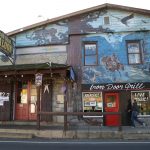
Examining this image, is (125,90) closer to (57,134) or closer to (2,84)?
(57,134)

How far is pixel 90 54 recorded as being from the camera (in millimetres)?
17594

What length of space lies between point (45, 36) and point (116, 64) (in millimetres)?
5338

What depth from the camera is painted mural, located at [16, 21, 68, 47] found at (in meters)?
18.0

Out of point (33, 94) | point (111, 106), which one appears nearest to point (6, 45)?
point (33, 94)

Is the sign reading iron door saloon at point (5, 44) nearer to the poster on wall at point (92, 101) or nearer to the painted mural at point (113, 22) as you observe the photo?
the painted mural at point (113, 22)

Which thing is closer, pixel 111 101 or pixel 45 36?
pixel 111 101

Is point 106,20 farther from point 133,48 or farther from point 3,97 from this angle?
point 3,97

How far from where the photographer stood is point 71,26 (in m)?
18.0

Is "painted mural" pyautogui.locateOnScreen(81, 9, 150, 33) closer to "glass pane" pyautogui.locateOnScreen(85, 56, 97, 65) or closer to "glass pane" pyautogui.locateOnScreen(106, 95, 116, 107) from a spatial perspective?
"glass pane" pyautogui.locateOnScreen(85, 56, 97, 65)

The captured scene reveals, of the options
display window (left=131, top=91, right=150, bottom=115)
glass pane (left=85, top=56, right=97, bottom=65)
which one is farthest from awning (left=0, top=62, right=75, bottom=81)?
display window (left=131, top=91, right=150, bottom=115)

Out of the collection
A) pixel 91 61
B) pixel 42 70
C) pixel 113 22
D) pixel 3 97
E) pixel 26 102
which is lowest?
pixel 26 102

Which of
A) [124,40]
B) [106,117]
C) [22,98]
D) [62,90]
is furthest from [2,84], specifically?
[124,40]

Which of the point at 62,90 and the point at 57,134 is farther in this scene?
the point at 62,90

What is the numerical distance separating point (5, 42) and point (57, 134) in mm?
7023
